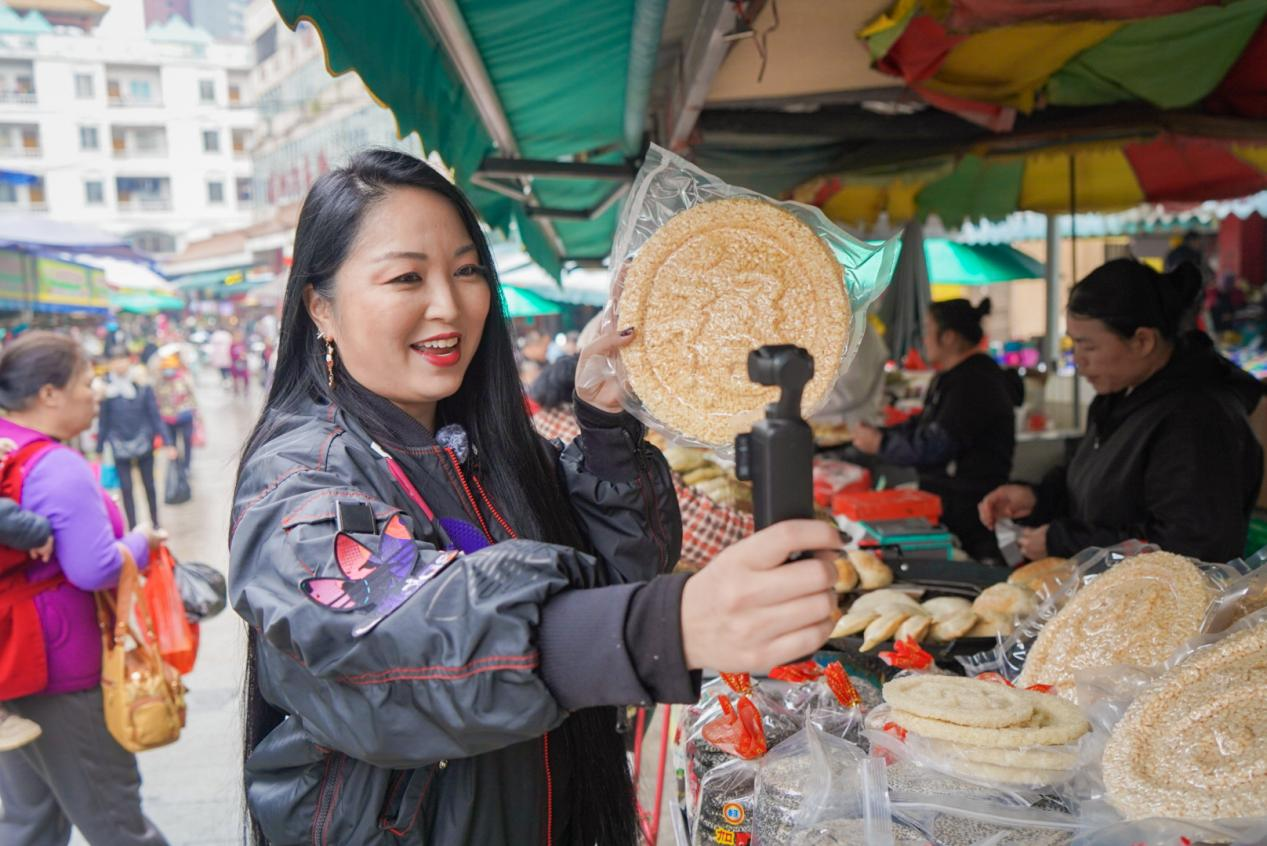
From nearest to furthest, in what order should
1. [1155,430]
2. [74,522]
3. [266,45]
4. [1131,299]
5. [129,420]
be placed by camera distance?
[1155,430] < [1131,299] < [74,522] < [129,420] < [266,45]

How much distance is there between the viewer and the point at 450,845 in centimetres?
141

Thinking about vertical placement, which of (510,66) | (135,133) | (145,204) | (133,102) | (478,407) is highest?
(133,102)

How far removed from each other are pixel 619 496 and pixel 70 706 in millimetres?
2624

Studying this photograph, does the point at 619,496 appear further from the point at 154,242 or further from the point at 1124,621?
the point at 154,242

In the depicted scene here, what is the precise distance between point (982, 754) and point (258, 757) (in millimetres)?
1160

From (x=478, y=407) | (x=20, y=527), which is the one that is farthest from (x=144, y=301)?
(x=478, y=407)

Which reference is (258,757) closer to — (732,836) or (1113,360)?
(732,836)

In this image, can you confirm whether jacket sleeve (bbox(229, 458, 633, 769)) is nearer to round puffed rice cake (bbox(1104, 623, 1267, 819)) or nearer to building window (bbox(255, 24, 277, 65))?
round puffed rice cake (bbox(1104, 623, 1267, 819))

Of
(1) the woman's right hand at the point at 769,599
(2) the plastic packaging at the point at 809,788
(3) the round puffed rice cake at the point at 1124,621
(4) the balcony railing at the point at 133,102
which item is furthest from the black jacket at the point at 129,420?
(4) the balcony railing at the point at 133,102

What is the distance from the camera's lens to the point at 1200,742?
132 cm

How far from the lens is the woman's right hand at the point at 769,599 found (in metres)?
0.88

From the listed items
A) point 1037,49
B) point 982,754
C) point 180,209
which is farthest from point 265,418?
point 180,209

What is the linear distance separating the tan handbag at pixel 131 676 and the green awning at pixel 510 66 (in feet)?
6.61

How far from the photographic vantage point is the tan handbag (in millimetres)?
3279
